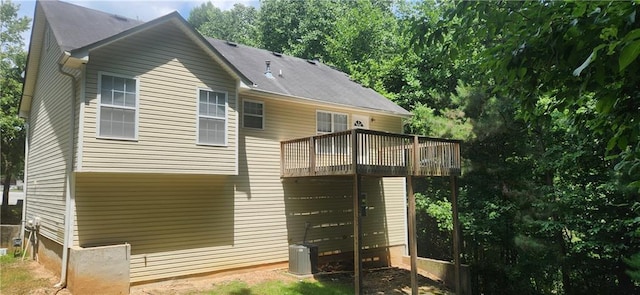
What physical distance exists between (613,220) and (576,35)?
950cm

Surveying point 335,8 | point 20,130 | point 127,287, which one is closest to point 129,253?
point 127,287

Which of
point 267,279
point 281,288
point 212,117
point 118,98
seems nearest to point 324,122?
point 212,117

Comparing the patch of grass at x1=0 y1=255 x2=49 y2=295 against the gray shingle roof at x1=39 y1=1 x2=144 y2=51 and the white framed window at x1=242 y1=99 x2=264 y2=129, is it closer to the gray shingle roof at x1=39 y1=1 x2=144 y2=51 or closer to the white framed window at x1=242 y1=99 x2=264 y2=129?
the gray shingle roof at x1=39 y1=1 x2=144 y2=51

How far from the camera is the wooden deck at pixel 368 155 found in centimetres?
970

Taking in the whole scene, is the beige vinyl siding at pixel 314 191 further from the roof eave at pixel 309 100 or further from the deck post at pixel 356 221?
the deck post at pixel 356 221

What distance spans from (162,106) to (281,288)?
5.17 metres

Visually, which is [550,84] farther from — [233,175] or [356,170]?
[233,175]

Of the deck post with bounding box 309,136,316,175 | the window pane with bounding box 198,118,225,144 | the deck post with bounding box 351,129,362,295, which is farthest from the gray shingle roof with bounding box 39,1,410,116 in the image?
the deck post with bounding box 351,129,362,295

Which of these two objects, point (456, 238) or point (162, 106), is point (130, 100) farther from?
point (456, 238)

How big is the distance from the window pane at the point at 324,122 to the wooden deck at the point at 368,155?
174 centimetres

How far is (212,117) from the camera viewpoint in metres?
9.84

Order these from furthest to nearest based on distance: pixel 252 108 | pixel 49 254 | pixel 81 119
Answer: pixel 252 108, pixel 49 254, pixel 81 119

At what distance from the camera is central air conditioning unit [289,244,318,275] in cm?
1094

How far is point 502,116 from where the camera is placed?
12977 mm
